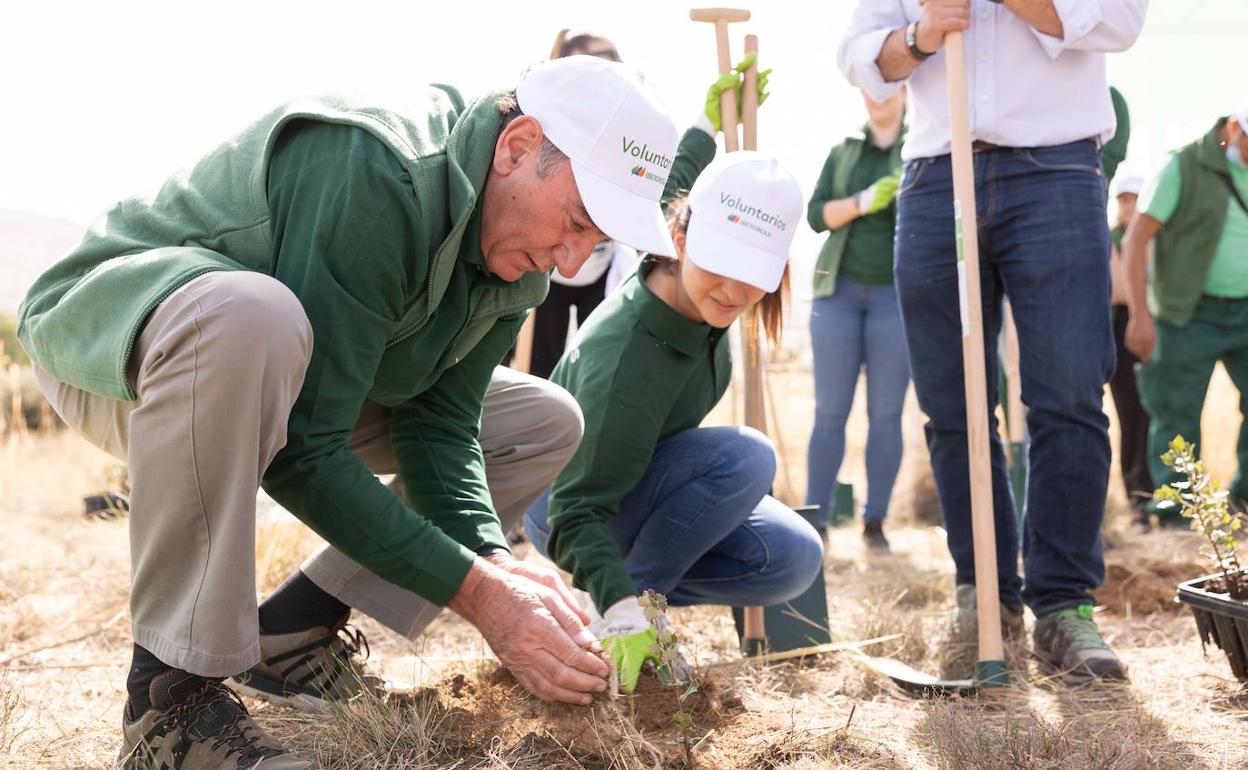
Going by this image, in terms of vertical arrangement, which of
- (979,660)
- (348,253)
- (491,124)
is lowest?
(979,660)

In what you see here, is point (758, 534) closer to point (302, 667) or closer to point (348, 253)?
point (302, 667)

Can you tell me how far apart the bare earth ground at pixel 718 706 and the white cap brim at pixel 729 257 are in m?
0.87

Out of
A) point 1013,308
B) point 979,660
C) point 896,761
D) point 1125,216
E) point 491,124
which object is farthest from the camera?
point 1125,216

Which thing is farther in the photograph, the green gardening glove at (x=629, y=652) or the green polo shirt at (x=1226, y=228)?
the green polo shirt at (x=1226, y=228)

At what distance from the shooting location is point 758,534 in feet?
9.14

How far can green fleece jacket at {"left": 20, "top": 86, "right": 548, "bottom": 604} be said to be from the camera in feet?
6.03

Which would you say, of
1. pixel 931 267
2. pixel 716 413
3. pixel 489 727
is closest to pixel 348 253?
pixel 489 727

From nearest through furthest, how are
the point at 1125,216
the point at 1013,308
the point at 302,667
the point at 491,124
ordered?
1. the point at 491,124
2. the point at 302,667
3. the point at 1013,308
4. the point at 1125,216

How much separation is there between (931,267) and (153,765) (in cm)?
208

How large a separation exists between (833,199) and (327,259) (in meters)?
3.33

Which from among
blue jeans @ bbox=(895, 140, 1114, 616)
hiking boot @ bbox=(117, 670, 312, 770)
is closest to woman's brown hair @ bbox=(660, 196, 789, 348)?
blue jeans @ bbox=(895, 140, 1114, 616)

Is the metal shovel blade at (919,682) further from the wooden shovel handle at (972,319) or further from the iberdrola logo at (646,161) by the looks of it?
the iberdrola logo at (646,161)

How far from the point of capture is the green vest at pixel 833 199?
4629 millimetres

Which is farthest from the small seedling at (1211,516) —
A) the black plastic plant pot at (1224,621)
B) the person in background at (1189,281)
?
the person in background at (1189,281)
